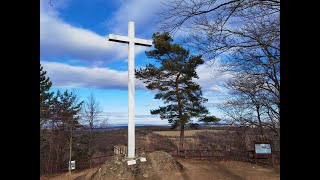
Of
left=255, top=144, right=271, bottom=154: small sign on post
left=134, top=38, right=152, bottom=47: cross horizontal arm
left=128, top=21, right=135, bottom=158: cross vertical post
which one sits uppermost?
left=134, top=38, right=152, bottom=47: cross horizontal arm

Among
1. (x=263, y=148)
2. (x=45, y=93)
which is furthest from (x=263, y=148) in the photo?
(x=45, y=93)

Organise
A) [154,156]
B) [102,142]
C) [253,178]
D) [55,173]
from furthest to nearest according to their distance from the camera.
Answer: [102,142] < [55,173] < [154,156] < [253,178]

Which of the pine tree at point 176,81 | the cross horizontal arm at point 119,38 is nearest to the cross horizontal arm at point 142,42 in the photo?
the cross horizontal arm at point 119,38

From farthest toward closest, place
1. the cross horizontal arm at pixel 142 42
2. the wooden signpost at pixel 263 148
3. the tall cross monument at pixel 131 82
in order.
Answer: the wooden signpost at pixel 263 148
the cross horizontal arm at pixel 142 42
the tall cross monument at pixel 131 82

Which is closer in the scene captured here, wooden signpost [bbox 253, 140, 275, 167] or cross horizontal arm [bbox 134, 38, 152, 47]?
cross horizontal arm [bbox 134, 38, 152, 47]

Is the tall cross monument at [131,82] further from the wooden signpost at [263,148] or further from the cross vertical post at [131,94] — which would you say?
the wooden signpost at [263,148]

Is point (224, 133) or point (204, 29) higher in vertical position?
point (204, 29)

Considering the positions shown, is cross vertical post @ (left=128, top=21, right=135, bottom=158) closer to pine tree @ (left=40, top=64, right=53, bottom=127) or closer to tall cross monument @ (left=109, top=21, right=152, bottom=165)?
tall cross monument @ (left=109, top=21, right=152, bottom=165)

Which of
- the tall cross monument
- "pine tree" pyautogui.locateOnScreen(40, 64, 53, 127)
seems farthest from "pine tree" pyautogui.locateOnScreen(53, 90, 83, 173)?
the tall cross monument

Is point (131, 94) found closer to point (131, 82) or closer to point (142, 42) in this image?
point (131, 82)
